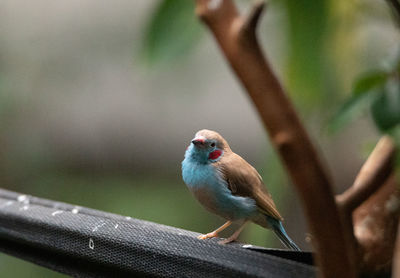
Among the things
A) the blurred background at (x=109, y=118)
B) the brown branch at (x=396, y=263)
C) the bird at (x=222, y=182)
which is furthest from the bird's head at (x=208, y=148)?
the blurred background at (x=109, y=118)

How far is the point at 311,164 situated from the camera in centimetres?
50

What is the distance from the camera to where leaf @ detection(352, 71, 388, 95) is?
2.29 feet

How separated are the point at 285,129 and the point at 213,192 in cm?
40

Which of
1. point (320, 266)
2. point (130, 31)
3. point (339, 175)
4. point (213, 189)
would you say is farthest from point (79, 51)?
point (320, 266)

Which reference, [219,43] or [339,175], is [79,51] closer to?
[339,175]

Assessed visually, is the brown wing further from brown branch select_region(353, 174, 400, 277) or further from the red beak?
brown branch select_region(353, 174, 400, 277)

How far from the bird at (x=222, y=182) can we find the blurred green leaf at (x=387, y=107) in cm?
26

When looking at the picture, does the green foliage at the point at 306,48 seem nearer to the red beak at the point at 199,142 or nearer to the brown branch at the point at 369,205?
the red beak at the point at 199,142

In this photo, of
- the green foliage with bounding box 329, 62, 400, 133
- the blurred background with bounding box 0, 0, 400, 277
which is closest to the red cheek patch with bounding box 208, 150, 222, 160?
the green foliage with bounding box 329, 62, 400, 133

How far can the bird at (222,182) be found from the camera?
88cm

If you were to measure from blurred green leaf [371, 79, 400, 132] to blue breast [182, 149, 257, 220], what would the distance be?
28 cm

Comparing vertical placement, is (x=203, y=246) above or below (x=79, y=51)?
below

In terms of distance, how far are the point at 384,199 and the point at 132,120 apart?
275cm

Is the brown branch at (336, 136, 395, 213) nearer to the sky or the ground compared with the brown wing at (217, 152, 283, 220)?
nearer to the sky
